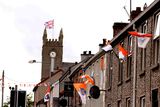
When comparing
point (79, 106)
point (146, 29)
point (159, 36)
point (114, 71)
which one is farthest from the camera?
point (79, 106)

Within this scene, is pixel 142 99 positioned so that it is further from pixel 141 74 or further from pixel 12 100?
pixel 12 100

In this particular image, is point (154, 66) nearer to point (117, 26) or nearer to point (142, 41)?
point (142, 41)

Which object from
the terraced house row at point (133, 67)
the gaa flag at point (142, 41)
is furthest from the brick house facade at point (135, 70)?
the gaa flag at point (142, 41)

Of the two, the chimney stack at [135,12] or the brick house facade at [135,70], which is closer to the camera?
the brick house facade at [135,70]

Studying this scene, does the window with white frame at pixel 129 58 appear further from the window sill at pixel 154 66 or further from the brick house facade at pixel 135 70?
→ the window sill at pixel 154 66

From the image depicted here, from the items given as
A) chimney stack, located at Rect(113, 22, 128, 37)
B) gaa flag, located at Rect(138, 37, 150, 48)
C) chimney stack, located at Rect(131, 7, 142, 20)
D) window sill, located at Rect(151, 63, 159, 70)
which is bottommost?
window sill, located at Rect(151, 63, 159, 70)

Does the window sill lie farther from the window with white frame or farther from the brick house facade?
the window with white frame

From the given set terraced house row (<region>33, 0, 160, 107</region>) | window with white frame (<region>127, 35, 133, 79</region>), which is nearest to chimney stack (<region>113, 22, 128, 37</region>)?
terraced house row (<region>33, 0, 160, 107</region>)

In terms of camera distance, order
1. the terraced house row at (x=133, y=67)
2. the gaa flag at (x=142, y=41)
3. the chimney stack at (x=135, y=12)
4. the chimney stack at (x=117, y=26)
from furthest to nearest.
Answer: the chimney stack at (x=117, y=26)
the chimney stack at (x=135, y=12)
the terraced house row at (x=133, y=67)
the gaa flag at (x=142, y=41)

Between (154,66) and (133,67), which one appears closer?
(154,66)

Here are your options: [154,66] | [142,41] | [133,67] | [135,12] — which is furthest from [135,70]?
[142,41]

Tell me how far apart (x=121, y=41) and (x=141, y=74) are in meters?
8.09

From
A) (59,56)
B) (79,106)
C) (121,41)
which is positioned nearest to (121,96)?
(121,41)

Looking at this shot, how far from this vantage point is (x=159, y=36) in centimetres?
3909
